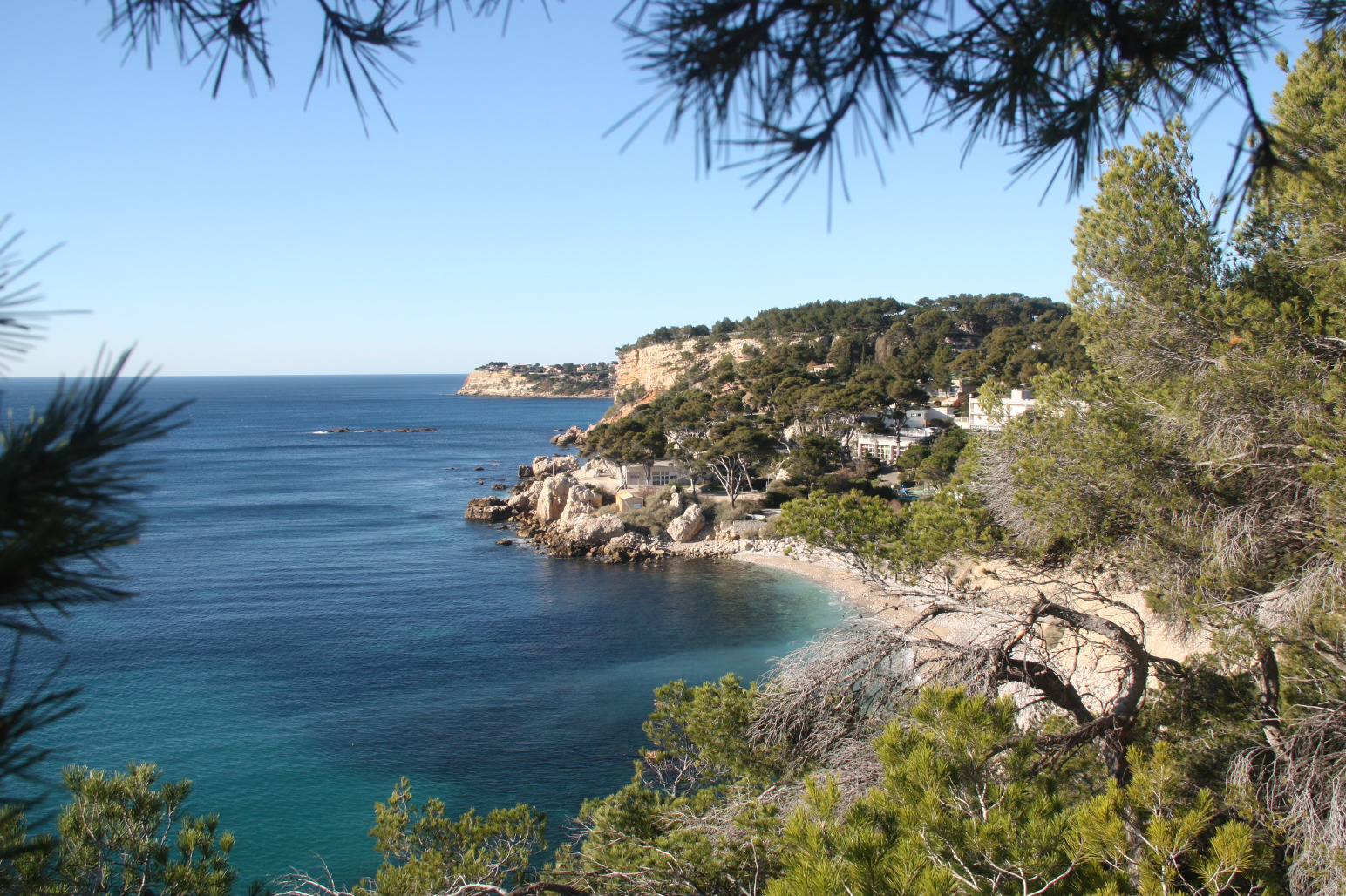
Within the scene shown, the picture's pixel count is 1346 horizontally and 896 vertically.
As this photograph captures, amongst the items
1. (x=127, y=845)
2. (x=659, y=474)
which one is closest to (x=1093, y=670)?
(x=127, y=845)

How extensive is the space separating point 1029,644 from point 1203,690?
1248mm

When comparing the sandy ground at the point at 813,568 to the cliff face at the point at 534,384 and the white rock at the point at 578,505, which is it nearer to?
the white rock at the point at 578,505

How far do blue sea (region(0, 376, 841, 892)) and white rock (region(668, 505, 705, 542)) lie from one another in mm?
2307

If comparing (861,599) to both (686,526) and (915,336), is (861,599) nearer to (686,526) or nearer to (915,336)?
(686,526)

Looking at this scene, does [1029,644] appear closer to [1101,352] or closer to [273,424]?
[1101,352]

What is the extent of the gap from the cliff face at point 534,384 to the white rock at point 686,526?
11501 centimetres

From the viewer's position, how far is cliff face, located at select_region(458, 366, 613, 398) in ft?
494

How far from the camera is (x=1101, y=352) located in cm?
674

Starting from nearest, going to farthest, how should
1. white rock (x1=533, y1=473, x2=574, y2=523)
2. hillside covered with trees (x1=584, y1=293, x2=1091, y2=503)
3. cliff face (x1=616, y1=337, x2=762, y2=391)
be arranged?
1. white rock (x1=533, y1=473, x2=574, y2=523)
2. hillside covered with trees (x1=584, y1=293, x2=1091, y2=503)
3. cliff face (x1=616, y1=337, x2=762, y2=391)

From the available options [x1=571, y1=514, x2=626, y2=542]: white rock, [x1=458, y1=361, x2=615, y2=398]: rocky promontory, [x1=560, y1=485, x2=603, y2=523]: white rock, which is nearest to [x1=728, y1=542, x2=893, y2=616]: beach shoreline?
[x1=571, y1=514, x2=626, y2=542]: white rock

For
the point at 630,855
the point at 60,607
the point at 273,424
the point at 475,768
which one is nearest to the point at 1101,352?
the point at 630,855

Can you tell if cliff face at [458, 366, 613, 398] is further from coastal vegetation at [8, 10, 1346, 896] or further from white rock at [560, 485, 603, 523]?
coastal vegetation at [8, 10, 1346, 896]

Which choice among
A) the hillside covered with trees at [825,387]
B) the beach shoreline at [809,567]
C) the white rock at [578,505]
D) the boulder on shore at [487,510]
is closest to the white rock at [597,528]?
the white rock at [578,505]

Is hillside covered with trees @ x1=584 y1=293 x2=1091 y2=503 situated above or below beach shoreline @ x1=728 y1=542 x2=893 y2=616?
above
